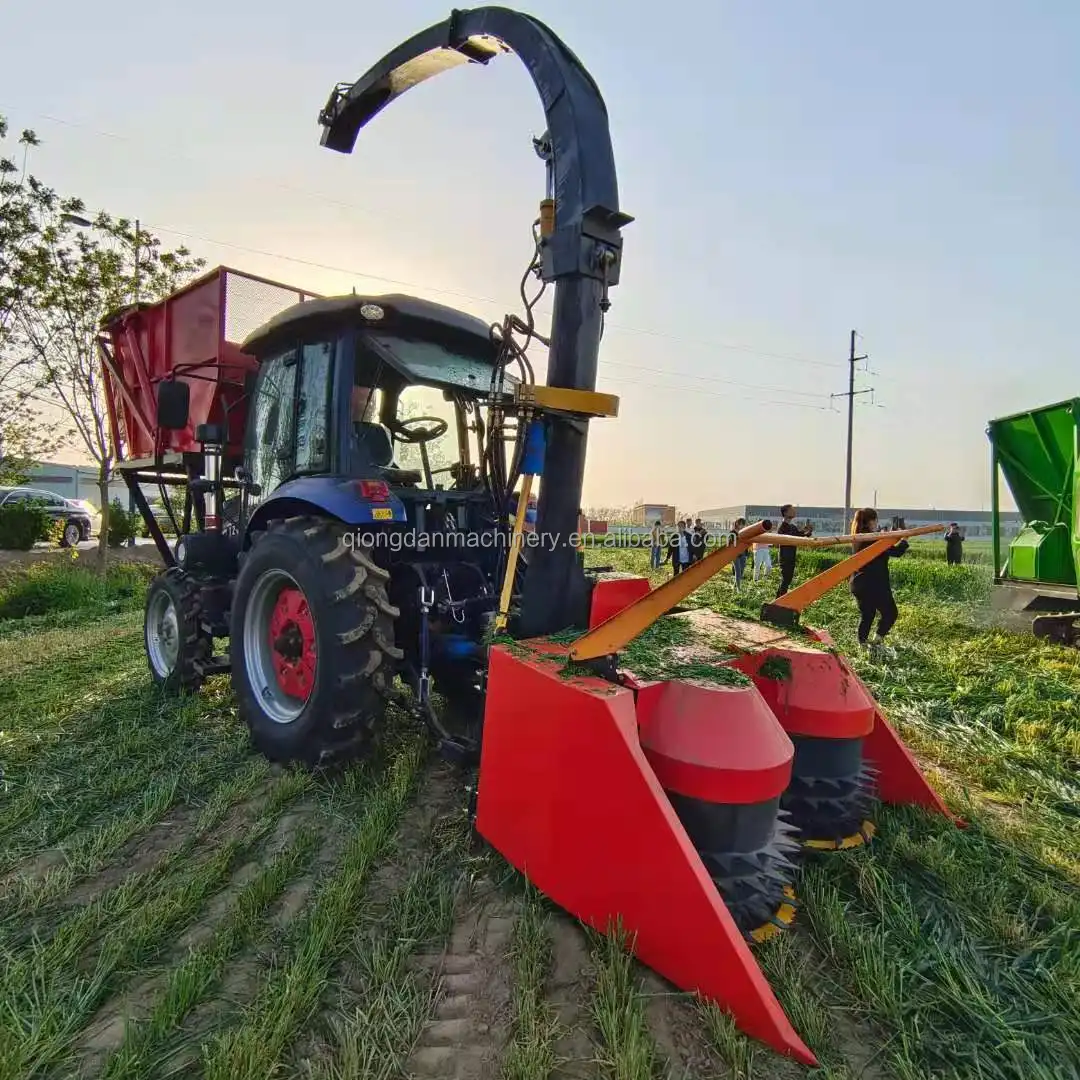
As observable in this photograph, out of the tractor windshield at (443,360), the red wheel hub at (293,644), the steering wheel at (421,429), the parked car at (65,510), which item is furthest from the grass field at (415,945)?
the parked car at (65,510)

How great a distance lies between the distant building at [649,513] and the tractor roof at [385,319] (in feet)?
75.5

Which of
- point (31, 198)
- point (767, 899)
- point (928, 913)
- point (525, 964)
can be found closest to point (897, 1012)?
point (767, 899)

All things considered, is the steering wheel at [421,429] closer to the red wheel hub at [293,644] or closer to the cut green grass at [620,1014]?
the red wheel hub at [293,644]

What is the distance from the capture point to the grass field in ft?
5.11

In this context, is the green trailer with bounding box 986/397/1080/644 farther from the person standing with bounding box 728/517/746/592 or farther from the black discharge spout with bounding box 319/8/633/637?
the black discharge spout with bounding box 319/8/633/637

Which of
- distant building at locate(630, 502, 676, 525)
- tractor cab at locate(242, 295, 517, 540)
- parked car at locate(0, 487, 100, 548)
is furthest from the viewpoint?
distant building at locate(630, 502, 676, 525)

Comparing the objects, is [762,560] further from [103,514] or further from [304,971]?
[103,514]

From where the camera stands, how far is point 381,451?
12.3ft

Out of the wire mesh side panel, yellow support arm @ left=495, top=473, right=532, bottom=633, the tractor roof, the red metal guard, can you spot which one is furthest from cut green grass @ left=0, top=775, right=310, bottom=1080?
the wire mesh side panel

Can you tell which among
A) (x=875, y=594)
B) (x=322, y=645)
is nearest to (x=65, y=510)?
(x=322, y=645)

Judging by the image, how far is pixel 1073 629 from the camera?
21.9 ft

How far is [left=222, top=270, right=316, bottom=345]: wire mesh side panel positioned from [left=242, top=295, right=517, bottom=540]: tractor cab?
0.81 meters

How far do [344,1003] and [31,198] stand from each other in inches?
585

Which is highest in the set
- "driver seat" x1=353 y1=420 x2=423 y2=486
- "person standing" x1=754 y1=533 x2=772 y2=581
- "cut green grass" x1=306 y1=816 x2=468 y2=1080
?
"driver seat" x1=353 y1=420 x2=423 y2=486
